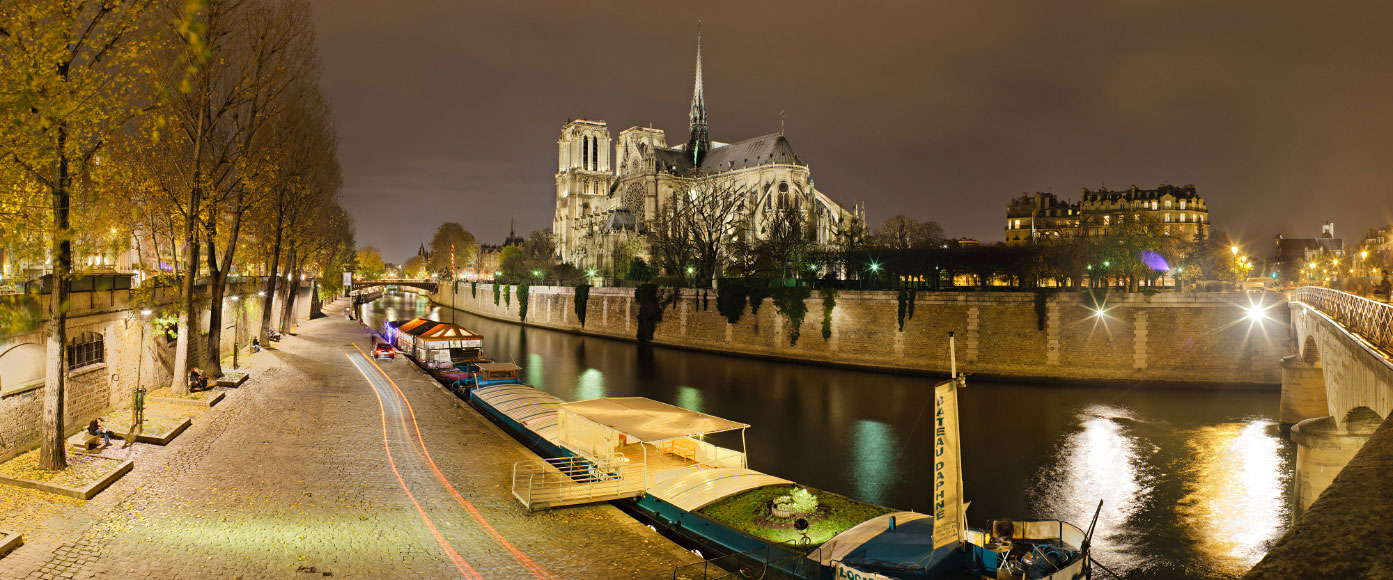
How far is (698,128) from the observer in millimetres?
103125

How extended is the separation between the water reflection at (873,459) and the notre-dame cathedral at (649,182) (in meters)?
38.2

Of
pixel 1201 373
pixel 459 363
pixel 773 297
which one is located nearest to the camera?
pixel 459 363

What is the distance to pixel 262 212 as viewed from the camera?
29.4 m

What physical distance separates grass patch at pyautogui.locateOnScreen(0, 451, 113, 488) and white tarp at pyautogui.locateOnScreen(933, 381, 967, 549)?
12.8m

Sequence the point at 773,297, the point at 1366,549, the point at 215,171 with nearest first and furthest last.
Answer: the point at 1366,549
the point at 215,171
the point at 773,297

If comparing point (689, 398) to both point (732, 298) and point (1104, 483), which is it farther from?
point (1104, 483)

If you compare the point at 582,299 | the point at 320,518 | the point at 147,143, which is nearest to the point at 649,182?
the point at 582,299

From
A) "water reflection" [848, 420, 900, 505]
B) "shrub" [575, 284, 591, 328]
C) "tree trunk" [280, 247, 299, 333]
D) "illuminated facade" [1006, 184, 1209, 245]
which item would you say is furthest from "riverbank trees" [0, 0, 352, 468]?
"illuminated facade" [1006, 184, 1209, 245]

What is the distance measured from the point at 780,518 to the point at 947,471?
3559 mm

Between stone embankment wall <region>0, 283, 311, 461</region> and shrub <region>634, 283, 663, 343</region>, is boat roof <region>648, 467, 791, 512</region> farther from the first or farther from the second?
shrub <region>634, 283, 663, 343</region>

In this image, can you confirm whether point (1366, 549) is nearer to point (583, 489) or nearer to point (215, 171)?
point (583, 489)

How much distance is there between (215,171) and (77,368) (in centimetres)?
705

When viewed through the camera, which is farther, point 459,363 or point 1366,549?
point 459,363

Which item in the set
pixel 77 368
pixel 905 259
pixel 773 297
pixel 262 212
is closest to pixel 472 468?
pixel 77 368
